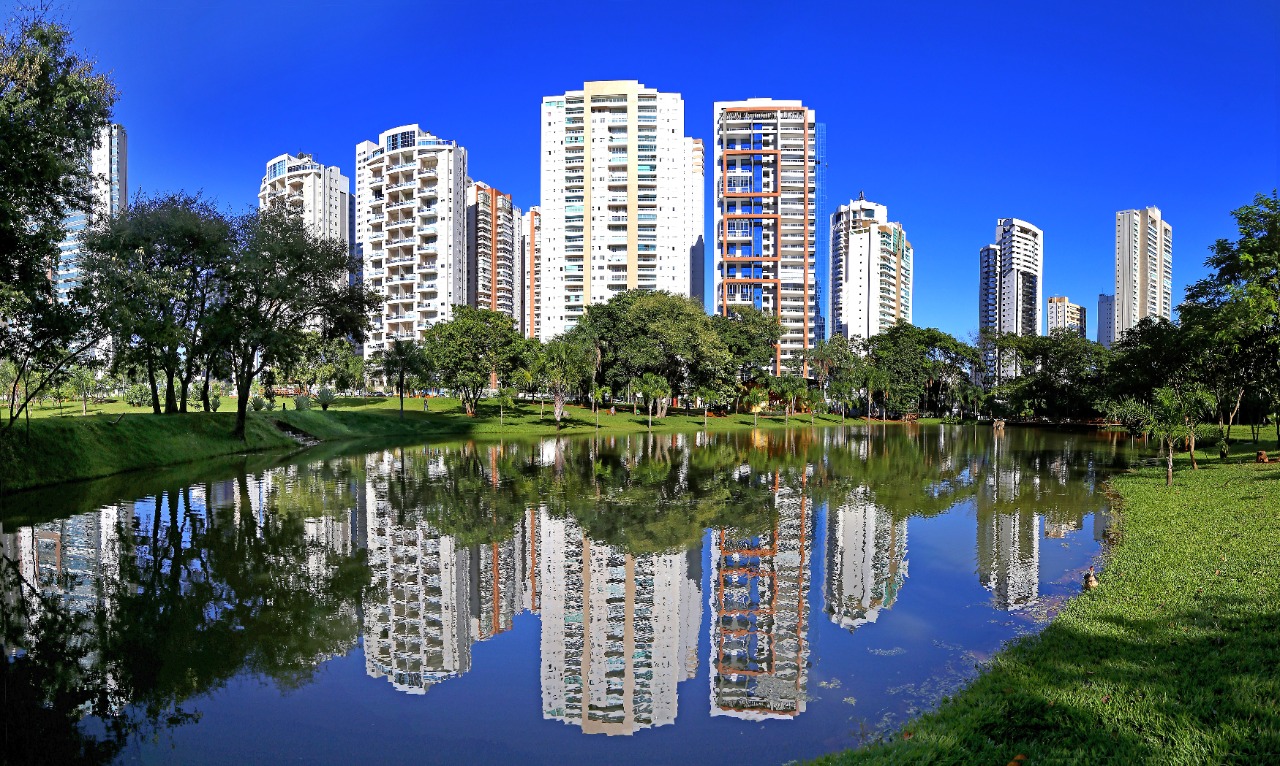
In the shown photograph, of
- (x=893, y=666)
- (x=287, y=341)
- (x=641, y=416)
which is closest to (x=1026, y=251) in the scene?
(x=641, y=416)

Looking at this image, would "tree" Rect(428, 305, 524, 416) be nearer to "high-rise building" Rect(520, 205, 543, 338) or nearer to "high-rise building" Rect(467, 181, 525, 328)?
"high-rise building" Rect(520, 205, 543, 338)

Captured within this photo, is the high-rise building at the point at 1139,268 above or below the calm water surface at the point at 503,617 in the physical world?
above

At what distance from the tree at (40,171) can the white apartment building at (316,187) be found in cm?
10034

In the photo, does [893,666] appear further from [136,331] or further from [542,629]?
[136,331]

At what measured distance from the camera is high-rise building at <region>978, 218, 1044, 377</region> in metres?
163

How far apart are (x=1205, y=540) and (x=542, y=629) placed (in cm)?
1163

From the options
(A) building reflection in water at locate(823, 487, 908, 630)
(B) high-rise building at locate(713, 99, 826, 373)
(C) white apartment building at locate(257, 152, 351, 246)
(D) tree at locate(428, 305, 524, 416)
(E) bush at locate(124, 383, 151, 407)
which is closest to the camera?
(A) building reflection in water at locate(823, 487, 908, 630)

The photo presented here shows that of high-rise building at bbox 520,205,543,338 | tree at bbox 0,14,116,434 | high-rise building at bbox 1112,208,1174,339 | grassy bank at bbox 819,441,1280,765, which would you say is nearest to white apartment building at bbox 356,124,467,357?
high-rise building at bbox 520,205,543,338

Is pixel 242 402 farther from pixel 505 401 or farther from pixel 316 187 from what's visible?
pixel 316 187

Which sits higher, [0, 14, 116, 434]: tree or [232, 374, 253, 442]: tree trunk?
[0, 14, 116, 434]: tree

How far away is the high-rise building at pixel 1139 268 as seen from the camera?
5458 inches

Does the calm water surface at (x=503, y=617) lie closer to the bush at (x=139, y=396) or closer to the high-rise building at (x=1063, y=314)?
the bush at (x=139, y=396)

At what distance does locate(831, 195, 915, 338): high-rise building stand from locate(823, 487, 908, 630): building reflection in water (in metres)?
129

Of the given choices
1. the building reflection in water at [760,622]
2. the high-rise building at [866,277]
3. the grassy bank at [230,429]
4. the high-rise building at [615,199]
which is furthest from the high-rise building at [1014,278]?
the building reflection in water at [760,622]
